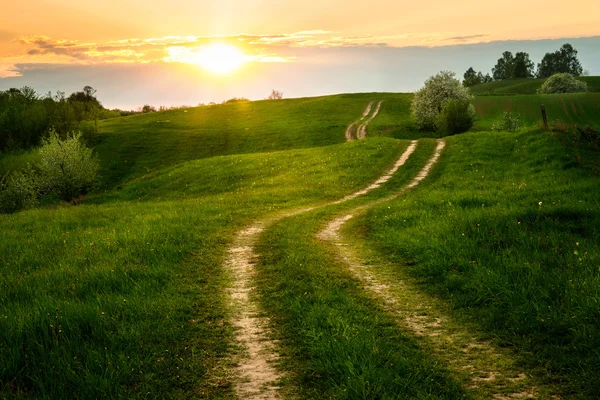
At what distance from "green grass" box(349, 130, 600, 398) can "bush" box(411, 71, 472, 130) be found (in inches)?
1727

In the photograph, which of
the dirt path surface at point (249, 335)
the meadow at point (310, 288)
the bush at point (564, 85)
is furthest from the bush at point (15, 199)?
the bush at point (564, 85)

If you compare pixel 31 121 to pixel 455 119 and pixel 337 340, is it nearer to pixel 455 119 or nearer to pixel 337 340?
pixel 455 119

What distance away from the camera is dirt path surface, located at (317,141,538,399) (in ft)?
21.7

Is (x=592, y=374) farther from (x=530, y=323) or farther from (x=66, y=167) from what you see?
(x=66, y=167)

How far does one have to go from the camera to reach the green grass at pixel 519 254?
781 cm

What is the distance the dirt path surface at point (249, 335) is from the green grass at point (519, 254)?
4.10 metres

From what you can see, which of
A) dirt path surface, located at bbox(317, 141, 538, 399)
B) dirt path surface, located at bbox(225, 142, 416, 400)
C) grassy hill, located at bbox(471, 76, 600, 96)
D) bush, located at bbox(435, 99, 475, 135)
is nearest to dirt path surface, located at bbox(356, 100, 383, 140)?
bush, located at bbox(435, 99, 475, 135)

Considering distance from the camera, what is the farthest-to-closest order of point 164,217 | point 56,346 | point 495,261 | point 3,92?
point 3,92
point 164,217
point 495,261
point 56,346

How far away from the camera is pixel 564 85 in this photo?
11819 cm

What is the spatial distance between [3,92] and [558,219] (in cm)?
10147

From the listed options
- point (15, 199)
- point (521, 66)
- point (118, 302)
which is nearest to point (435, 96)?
point (15, 199)

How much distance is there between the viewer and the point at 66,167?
138 ft

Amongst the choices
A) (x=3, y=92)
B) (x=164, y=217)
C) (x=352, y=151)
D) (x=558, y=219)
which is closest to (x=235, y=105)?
(x=3, y=92)

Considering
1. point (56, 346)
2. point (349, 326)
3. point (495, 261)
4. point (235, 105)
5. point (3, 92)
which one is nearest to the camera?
point (56, 346)
